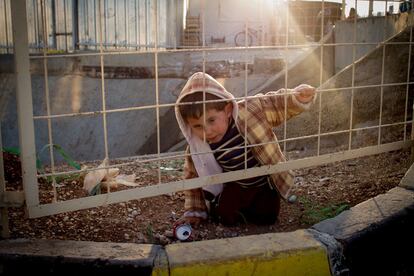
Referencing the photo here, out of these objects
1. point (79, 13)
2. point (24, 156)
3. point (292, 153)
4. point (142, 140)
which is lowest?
point (142, 140)

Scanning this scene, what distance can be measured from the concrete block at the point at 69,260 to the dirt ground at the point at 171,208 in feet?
0.93

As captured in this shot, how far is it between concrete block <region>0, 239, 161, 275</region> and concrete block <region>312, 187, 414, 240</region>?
1.01 m

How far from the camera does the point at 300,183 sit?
388 cm

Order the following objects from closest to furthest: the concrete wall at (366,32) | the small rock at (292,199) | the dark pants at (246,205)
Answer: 1. the dark pants at (246,205)
2. the small rock at (292,199)
3. the concrete wall at (366,32)

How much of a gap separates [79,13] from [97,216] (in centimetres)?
819

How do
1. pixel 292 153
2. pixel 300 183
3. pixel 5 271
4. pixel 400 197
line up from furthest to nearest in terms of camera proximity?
pixel 292 153
pixel 300 183
pixel 400 197
pixel 5 271

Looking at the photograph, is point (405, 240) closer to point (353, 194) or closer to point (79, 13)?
point (353, 194)

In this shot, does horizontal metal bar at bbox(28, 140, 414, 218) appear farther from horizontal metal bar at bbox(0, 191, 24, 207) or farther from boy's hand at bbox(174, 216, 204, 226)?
boy's hand at bbox(174, 216, 204, 226)

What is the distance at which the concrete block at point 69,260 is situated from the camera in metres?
2.24

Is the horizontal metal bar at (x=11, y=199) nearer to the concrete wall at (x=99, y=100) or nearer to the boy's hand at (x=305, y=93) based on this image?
the boy's hand at (x=305, y=93)

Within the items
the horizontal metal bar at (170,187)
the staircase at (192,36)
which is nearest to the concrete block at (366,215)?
the horizontal metal bar at (170,187)

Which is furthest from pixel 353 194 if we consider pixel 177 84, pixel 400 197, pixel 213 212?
pixel 177 84

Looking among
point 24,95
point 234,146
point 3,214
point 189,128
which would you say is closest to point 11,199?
point 3,214

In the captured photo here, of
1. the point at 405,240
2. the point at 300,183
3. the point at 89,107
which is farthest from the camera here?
the point at 89,107
